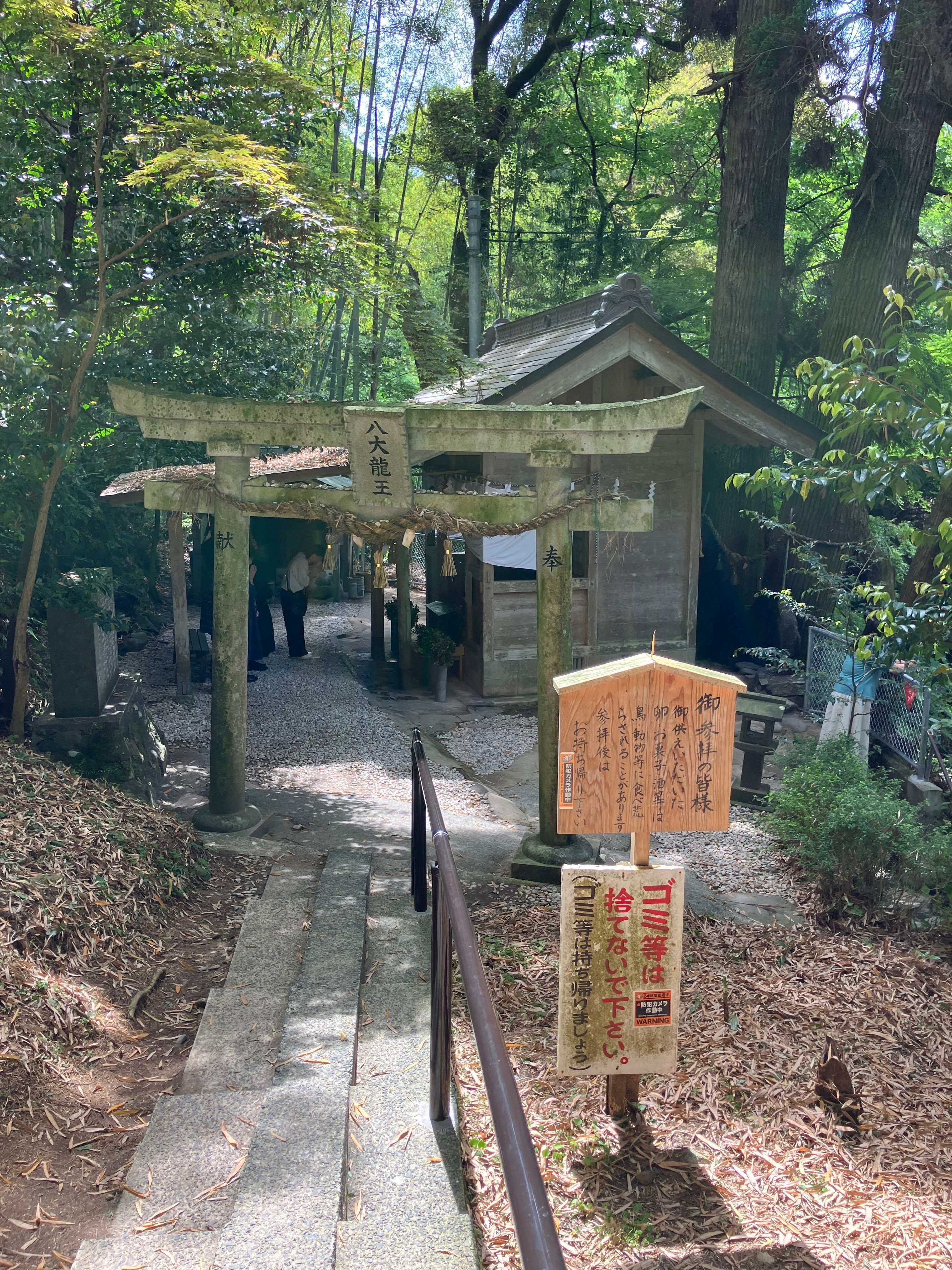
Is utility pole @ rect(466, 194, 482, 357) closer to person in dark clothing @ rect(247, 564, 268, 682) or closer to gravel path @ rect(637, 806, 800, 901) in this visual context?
person in dark clothing @ rect(247, 564, 268, 682)

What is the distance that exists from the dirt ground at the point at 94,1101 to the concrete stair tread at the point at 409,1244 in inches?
29.9

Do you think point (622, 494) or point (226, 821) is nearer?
point (226, 821)

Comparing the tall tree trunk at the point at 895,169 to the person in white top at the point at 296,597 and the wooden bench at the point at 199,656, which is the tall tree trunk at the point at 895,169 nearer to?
the person in white top at the point at 296,597

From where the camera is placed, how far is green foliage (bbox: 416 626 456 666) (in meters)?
10.8

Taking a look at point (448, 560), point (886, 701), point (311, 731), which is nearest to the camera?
point (448, 560)

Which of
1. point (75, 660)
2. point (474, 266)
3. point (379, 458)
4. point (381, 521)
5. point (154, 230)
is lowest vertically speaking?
point (75, 660)

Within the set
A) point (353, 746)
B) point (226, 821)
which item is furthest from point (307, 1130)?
point (353, 746)

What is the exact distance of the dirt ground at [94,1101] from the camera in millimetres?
2580

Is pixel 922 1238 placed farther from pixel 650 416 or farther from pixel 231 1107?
pixel 650 416

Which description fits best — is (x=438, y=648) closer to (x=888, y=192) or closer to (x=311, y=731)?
(x=311, y=731)

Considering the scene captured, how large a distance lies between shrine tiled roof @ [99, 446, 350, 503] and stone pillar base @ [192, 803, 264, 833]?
313cm

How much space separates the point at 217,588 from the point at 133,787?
1537 mm

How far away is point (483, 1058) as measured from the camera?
1.77 metres

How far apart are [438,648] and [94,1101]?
7786 mm
